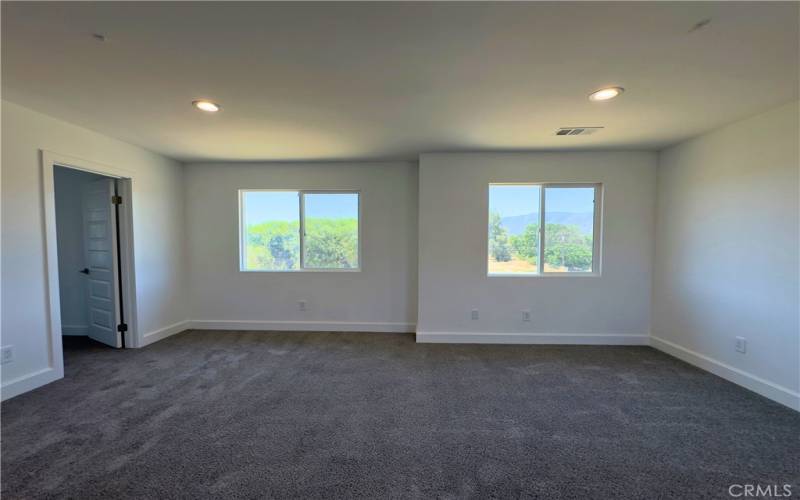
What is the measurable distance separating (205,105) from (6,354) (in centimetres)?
257

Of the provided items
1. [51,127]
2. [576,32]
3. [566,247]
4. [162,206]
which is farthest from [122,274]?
[566,247]

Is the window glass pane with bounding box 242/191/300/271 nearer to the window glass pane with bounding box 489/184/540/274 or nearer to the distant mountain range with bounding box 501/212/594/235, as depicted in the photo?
the window glass pane with bounding box 489/184/540/274

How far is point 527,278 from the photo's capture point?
384 centimetres

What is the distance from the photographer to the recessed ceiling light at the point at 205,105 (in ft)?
7.71

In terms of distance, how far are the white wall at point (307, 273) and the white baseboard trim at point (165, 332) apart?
0.49 ft

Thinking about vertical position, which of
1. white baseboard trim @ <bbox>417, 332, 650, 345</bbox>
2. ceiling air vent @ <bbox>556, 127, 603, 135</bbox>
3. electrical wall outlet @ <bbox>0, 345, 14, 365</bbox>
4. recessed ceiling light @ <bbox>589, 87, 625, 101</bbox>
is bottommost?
white baseboard trim @ <bbox>417, 332, 650, 345</bbox>

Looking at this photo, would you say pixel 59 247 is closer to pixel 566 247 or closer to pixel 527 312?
pixel 527 312

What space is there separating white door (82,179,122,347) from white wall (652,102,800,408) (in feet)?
21.3

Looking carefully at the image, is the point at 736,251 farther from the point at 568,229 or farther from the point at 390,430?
the point at 390,430

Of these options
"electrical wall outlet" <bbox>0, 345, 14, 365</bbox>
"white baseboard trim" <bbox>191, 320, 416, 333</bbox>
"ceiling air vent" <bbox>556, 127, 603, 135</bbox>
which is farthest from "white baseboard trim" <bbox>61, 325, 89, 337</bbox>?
"ceiling air vent" <bbox>556, 127, 603, 135</bbox>

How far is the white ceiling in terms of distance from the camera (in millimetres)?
1445

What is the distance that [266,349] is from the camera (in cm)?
361

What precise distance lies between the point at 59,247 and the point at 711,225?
770 cm

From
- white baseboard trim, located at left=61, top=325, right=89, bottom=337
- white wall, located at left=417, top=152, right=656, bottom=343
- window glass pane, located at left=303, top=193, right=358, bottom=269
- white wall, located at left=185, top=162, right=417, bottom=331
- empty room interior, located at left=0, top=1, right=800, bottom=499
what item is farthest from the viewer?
window glass pane, located at left=303, top=193, right=358, bottom=269
